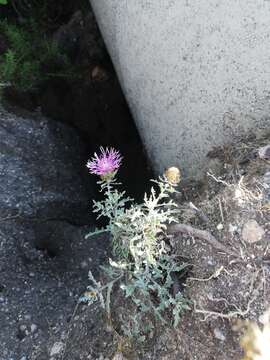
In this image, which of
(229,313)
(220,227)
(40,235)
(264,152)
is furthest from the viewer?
A: (40,235)

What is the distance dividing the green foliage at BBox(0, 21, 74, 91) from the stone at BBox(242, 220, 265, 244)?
4.14ft

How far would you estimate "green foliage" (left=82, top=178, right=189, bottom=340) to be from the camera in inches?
53.1

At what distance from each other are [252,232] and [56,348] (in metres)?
0.70

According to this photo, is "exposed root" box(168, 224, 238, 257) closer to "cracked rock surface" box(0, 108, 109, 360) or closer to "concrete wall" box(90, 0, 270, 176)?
→ "concrete wall" box(90, 0, 270, 176)

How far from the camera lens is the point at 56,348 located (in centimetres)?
163

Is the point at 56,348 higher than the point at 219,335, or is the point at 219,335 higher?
the point at 219,335

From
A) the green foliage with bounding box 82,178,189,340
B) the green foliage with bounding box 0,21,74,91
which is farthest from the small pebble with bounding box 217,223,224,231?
the green foliage with bounding box 0,21,74,91

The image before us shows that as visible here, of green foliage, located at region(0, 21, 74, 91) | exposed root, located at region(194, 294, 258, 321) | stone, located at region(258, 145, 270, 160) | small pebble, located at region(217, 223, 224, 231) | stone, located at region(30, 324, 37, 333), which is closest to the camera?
exposed root, located at region(194, 294, 258, 321)

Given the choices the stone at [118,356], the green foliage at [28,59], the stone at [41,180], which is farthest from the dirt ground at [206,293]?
the green foliage at [28,59]

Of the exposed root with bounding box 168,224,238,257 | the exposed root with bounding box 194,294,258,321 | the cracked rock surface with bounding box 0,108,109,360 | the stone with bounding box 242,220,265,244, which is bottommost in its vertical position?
the cracked rock surface with bounding box 0,108,109,360

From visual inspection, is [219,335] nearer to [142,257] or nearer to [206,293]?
[206,293]

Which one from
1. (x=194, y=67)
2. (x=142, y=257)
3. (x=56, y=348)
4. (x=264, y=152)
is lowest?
(x=56, y=348)

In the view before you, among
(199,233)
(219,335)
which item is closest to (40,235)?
(199,233)

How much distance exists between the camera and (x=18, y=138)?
2158 mm
